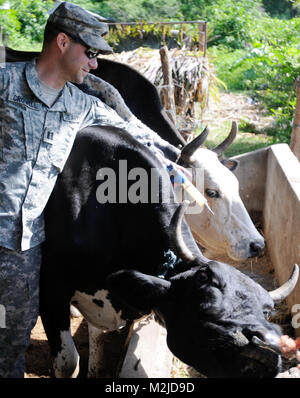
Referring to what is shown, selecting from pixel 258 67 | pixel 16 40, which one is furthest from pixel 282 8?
pixel 258 67

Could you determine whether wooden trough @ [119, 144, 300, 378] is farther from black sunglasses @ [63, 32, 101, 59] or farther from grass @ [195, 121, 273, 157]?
grass @ [195, 121, 273, 157]

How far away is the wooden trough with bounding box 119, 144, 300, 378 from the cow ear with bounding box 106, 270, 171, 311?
92 cm

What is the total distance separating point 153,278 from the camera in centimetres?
284

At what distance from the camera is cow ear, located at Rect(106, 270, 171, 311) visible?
283 cm

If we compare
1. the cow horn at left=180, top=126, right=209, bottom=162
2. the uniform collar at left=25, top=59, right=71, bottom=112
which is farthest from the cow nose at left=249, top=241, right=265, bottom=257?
the uniform collar at left=25, top=59, right=71, bottom=112

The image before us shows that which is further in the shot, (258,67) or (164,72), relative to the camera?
(258,67)

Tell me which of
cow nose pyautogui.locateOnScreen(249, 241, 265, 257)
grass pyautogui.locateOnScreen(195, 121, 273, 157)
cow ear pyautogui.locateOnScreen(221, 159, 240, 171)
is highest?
cow ear pyautogui.locateOnScreen(221, 159, 240, 171)

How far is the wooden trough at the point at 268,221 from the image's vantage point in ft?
12.5

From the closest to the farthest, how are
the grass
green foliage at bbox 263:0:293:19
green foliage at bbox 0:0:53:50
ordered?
the grass < green foliage at bbox 0:0:53:50 < green foliage at bbox 263:0:293:19

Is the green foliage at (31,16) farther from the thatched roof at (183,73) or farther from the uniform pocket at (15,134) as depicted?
the uniform pocket at (15,134)

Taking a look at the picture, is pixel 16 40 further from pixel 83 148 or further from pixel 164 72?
pixel 83 148

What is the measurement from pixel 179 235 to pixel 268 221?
12.1ft

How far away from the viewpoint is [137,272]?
2.85 meters

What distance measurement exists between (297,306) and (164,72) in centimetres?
357
